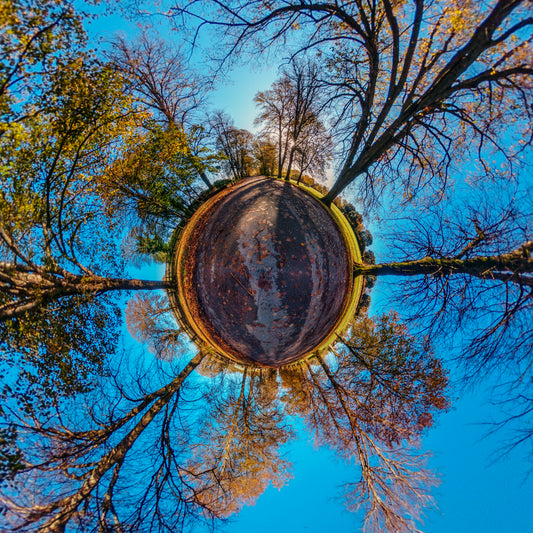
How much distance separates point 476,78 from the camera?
5855 millimetres

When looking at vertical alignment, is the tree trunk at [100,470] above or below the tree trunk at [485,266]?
below

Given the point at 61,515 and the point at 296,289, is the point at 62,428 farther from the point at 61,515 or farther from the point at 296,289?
the point at 296,289

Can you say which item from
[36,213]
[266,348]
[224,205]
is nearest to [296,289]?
[266,348]

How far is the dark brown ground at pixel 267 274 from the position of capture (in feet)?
19.9

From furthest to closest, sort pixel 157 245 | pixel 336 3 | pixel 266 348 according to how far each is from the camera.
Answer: pixel 157 245, pixel 266 348, pixel 336 3

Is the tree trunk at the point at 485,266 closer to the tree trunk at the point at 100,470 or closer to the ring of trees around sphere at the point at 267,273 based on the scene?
the ring of trees around sphere at the point at 267,273

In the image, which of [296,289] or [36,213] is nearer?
[36,213]

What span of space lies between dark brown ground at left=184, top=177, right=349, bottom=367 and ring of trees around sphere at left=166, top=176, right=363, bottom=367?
0.08 feet

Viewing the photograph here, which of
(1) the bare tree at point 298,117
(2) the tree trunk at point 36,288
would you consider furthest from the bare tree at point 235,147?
(2) the tree trunk at point 36,288

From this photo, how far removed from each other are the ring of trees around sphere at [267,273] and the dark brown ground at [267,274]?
2 centimetres

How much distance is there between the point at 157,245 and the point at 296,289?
589 centimetres

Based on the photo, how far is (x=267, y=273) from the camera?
6.01 meters

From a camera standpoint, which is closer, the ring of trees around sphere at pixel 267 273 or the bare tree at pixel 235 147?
the ring of trees around sphere at pixel 267 273

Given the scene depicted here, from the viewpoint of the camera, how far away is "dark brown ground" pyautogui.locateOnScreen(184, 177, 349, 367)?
607cm
